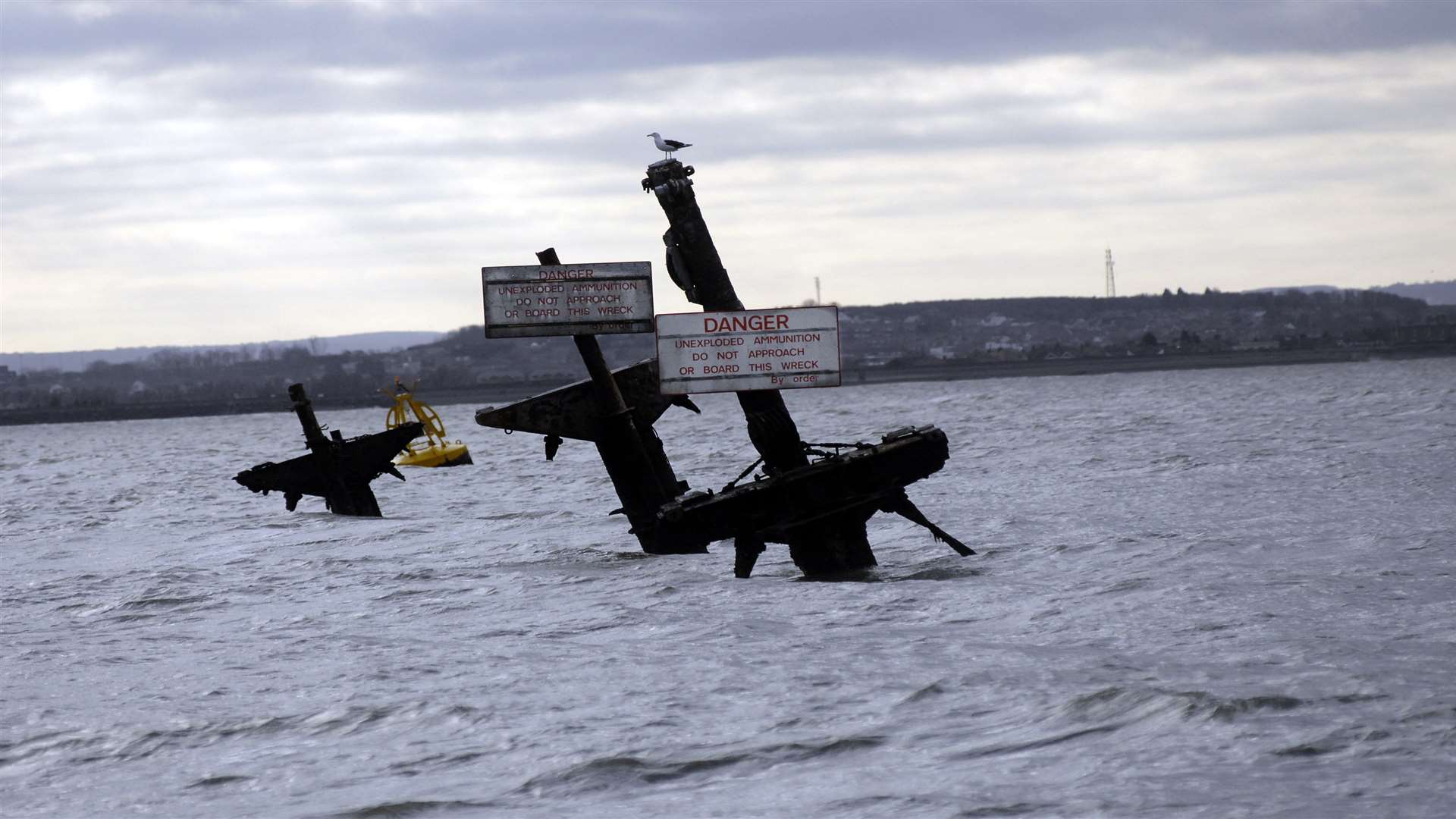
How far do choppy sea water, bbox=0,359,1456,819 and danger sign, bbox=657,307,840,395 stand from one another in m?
2.01

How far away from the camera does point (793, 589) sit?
17.4 m

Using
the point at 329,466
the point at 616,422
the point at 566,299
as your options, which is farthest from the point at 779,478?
the point at 329,466

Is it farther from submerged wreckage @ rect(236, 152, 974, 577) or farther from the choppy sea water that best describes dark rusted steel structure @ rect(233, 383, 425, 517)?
submerged wreckage @ rect(236, 152, 974, 577)

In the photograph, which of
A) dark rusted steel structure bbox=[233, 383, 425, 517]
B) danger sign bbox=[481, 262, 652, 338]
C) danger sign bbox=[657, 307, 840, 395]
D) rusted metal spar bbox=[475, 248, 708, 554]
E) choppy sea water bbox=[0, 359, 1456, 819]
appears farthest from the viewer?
dark rusted steel structure bbox=[233, 383, 425, 517]

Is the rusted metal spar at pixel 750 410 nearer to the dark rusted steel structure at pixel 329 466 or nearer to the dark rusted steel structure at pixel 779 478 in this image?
the dark rusted steel structure at pixel 779 478

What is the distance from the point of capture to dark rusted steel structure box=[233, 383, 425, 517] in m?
29.3

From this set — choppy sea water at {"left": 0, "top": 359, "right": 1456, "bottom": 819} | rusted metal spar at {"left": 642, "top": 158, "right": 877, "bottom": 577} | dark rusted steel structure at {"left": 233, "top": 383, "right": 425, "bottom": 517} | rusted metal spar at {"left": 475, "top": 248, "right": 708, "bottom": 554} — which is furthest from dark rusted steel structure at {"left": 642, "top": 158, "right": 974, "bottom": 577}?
dark rusted steel structure at {"left": 233, "top": 383, "right": 425, "bottom": 517}

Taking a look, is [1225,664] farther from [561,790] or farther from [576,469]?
[576,469]

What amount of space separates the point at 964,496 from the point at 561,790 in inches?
1000

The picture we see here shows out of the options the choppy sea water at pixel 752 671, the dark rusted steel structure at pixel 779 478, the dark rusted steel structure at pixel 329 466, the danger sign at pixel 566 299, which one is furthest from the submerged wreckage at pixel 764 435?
the dark rusted steel structure at pixel 329 466

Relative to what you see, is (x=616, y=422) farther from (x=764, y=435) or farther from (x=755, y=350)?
(x=755, y=350)

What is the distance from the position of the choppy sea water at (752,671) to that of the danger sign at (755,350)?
6.58 feet

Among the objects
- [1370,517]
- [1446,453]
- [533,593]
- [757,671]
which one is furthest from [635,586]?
[1446,453]

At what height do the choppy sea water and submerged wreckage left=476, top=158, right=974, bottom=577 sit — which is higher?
submerged wreckage left=476, top=158, right=974, bottom=577
